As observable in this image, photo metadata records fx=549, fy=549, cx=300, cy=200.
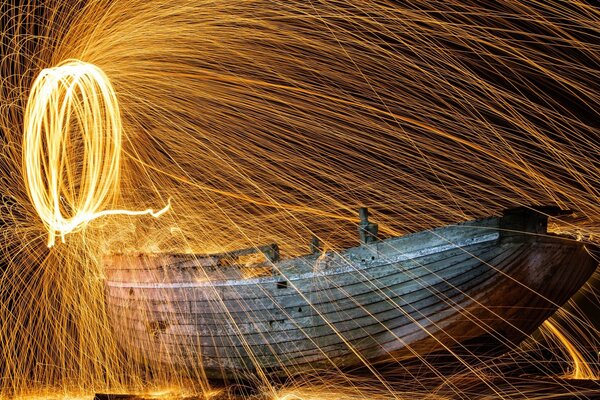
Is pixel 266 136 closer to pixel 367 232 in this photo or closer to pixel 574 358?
pixel 367 232

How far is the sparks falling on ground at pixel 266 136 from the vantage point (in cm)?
818

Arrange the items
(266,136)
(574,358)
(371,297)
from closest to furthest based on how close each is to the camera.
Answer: (371,297), (574,358), (266,136)

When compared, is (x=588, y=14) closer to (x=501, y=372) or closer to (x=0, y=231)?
(x=501, y=372)

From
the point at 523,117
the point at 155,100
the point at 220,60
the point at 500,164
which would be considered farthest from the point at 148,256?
the point at 523,117

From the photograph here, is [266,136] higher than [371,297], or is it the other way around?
[266,136]

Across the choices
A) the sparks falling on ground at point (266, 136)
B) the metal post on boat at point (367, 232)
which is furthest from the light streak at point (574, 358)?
the metal post on boat at point (367, 232)

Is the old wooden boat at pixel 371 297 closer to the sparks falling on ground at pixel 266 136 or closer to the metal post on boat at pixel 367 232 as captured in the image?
the metal post on boat at pixel 367 232

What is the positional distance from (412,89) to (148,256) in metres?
5.75

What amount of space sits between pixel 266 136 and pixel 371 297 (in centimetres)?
616

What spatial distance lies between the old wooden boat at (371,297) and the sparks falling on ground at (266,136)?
0.48 m

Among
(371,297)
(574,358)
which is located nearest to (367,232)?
(371,297)

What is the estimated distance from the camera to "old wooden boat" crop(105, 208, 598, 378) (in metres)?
6.29

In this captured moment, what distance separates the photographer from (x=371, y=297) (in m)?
6.90

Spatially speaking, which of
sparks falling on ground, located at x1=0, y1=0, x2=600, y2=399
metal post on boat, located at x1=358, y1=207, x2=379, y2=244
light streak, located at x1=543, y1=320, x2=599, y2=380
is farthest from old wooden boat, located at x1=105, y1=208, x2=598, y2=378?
light streak, located at x1=543, y1=320, x2=599, y2=380
